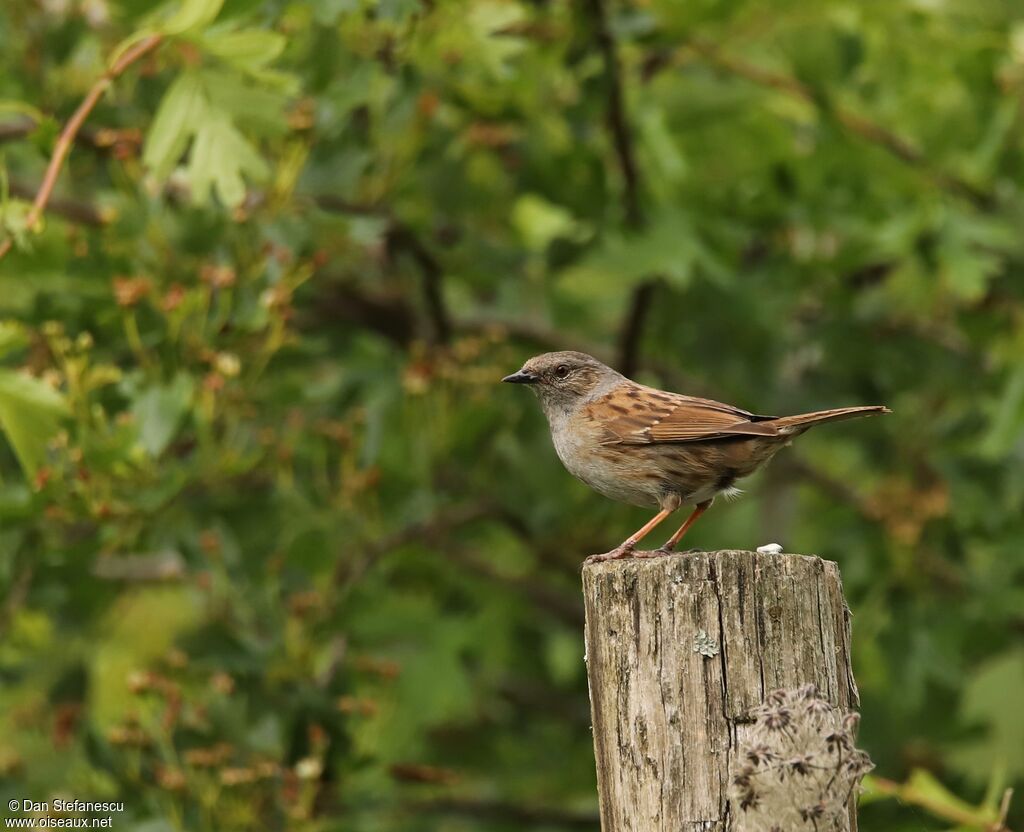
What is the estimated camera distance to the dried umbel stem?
3.36 metres

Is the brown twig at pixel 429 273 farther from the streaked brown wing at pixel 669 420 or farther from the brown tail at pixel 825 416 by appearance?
the brown tail at pixel 825 416

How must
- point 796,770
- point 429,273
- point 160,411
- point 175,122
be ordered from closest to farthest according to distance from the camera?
point 796,770 < point 175,122 < point 160,411 < point 429,273

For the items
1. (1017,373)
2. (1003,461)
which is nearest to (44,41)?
(1017,373)

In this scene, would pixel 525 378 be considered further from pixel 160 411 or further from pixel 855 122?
pixel 855 122

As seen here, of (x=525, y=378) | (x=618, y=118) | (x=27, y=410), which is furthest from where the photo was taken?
(x=618, y=118)

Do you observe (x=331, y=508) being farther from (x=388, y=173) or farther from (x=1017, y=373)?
(x=1017, y=373)

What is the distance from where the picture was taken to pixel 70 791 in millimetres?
6664

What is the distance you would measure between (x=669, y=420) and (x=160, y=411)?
6.07 ft

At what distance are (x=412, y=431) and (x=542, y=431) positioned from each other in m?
0.88

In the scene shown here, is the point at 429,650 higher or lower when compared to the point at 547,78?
lower

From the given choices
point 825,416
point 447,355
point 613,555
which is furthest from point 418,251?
point 613,555

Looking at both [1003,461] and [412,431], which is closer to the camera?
[412,431]

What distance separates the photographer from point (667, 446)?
5.31 m

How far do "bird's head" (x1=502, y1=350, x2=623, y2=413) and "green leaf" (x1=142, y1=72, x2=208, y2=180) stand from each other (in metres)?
1.59
